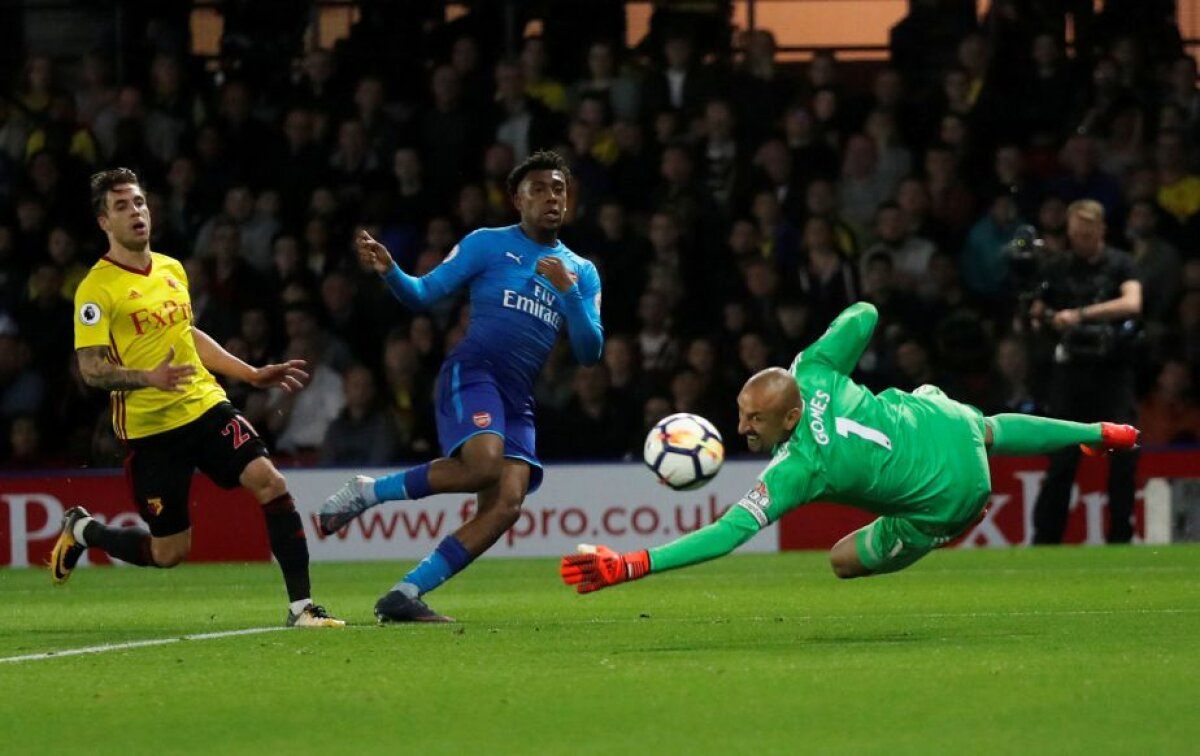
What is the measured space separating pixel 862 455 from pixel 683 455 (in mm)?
730

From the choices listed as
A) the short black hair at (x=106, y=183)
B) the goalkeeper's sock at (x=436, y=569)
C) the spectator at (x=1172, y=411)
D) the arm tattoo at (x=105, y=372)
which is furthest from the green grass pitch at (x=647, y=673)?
the spectator at (x=1172, y=411)

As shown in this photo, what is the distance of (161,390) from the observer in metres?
9.41

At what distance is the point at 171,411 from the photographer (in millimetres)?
9797

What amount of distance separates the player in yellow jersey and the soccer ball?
1886 mm

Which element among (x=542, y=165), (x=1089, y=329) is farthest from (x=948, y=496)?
(x=1089, y=329)

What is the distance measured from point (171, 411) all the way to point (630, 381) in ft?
22.5

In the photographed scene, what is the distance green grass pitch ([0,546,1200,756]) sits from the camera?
19.8 feet

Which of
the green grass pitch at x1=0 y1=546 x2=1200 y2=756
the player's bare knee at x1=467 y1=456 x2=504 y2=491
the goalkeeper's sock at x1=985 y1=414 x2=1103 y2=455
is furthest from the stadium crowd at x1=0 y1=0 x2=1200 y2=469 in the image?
the player's bare knee at x1=467 y1=456 x2=504 y2=491

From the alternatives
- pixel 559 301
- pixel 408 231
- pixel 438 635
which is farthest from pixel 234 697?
pixel 408 231

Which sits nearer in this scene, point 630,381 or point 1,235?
point 630,381

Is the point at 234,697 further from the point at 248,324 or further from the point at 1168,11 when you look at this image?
the point at 1168,11

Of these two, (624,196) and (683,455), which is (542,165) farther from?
(624,196)

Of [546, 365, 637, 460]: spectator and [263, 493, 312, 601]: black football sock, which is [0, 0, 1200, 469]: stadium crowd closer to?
[546, 365, 637, 460]: spectator

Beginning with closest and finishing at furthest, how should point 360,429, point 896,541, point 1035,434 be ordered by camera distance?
point 896,541
point 1035,434
point 360,429
